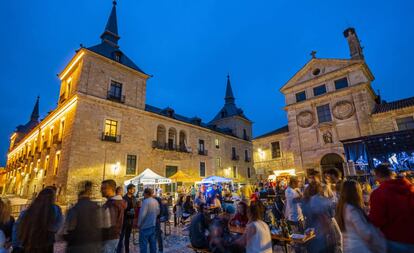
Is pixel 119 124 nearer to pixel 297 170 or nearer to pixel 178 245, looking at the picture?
pixel 178 245

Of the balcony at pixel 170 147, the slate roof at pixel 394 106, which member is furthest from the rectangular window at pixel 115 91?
the slate roof at pixel 394 106

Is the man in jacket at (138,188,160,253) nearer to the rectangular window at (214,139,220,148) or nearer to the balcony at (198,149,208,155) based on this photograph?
the balcony at (198,149,208,155)

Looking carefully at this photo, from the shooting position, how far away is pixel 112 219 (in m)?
3.62

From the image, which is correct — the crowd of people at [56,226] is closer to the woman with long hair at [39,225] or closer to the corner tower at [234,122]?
the woman with long hair at [39,225]

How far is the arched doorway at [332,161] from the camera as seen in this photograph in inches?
698

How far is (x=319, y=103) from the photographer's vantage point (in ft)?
64.1

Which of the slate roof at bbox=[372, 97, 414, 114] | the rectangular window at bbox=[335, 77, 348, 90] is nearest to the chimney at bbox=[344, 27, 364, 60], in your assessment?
the rectangular window at bbox=[335, 77, 348, 90]

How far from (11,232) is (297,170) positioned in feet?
67.3

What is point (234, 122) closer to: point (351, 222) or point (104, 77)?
point (104, 77)

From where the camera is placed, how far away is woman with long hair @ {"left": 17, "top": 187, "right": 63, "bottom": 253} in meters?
2.51

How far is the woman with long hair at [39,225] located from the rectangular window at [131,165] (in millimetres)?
16592

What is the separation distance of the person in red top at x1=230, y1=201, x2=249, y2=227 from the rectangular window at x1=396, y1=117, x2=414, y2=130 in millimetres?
17870

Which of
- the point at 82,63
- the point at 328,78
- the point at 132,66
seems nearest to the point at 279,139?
the point at 328,78

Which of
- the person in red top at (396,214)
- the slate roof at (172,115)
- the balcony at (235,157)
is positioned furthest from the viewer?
the balcony at (235,157)
